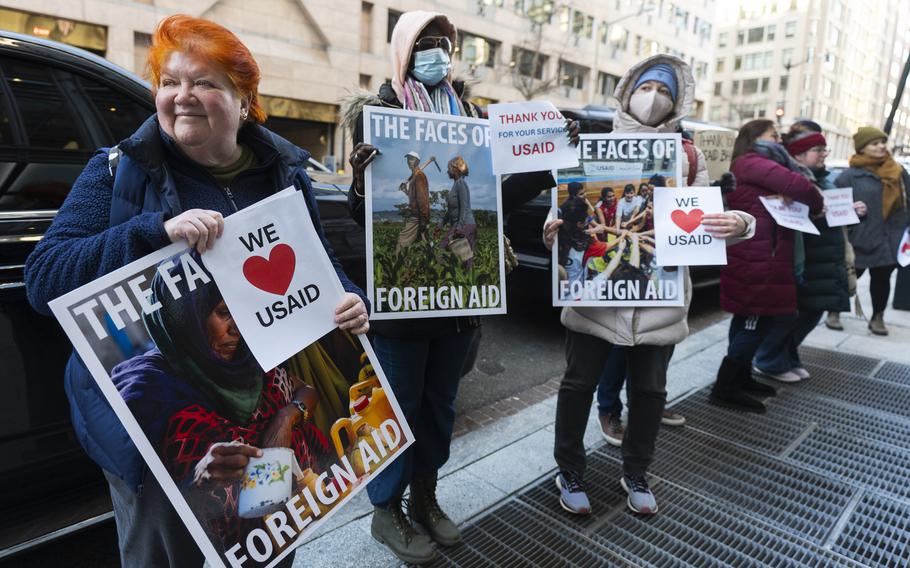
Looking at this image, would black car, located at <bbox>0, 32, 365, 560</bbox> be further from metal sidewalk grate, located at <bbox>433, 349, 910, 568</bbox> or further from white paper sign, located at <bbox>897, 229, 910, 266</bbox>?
white paper sign, located at <bbox>897, 229, 910, 266</bbox>

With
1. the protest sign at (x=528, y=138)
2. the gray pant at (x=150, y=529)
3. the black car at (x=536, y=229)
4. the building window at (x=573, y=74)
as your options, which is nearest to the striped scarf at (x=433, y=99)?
the protest sign at (x=528, y=138)

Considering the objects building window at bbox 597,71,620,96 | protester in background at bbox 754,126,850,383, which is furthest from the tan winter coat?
building window at bbox 597,71,620,96

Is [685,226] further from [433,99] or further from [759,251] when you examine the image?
[759,251]

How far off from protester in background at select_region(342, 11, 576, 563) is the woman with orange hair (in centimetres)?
62

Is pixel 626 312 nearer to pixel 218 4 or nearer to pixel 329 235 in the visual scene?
pixel 329 235

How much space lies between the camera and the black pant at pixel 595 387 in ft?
8.85

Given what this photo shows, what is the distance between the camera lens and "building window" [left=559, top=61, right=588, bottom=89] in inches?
1288

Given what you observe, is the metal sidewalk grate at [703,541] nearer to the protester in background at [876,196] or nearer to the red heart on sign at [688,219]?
the red heart on sign at [688,219]

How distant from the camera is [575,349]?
2748mm

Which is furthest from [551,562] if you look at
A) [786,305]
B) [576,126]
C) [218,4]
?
[218,4]

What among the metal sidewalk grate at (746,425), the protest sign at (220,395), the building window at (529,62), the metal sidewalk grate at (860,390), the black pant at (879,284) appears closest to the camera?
the protest sign at (220,395)

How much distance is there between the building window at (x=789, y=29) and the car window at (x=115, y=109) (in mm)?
81701

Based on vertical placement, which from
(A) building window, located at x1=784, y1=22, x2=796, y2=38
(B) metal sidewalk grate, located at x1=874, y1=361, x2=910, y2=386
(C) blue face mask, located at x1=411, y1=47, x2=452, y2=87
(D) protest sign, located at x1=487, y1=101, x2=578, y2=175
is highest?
(A) building window, located at x1=784, y1=22, x2=796, y2=38

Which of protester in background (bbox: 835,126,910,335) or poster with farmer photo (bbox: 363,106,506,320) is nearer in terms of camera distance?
poster with farmer photo (bbox: 363,106,506,320)
